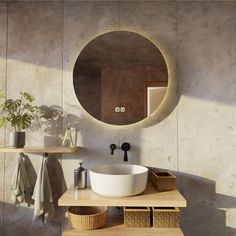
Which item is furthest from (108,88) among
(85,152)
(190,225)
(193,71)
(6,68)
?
(190,225)

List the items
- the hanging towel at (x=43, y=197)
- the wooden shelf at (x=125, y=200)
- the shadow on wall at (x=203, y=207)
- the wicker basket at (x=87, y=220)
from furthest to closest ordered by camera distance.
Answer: the shadow on wall at (x=203, y=207), the hanging towel at (x=43, y=197), the wicker basket at (x=87, y=220), the wooden shelf at (x=125, y=200)

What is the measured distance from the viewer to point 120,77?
6.68 ft

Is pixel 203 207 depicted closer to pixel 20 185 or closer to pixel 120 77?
pixel 120 77

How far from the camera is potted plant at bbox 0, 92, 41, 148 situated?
74.7 inches

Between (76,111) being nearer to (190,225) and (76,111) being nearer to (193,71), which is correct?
(193,71)

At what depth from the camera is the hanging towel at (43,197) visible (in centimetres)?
187

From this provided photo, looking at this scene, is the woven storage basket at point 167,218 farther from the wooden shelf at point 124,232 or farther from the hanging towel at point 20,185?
the hanging towel at point 20,185

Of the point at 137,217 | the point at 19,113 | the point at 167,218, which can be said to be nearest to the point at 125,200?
the point at 137,217

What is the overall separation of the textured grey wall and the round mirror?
2.8 inches

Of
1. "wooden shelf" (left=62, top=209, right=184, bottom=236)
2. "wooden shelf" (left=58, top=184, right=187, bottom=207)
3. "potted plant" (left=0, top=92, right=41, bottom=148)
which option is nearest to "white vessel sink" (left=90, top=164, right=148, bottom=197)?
"wooden shelf" (left=58, top=184, right=187, bottom=207)

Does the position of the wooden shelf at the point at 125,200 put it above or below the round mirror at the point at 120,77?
below

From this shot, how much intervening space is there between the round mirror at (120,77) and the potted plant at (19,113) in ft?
1.27

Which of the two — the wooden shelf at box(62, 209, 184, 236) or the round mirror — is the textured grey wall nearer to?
the round mirror

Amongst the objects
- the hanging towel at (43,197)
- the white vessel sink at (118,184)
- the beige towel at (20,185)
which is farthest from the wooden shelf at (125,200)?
the beige towel at (20,185)
